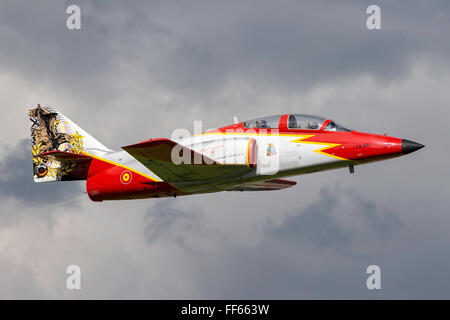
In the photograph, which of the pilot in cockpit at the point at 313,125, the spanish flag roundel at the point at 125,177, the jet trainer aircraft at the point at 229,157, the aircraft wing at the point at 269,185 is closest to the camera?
the jet trainer aircraft at the point at 229,157

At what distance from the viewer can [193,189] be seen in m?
31.6

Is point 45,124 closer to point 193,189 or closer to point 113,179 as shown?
point 113,179

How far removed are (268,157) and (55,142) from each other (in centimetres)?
1126

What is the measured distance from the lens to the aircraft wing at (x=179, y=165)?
27.6 metres

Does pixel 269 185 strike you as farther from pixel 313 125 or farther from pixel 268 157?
pixel 313 125

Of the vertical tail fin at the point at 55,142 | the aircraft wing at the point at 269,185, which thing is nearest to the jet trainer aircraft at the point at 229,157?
the vertical tail fin at the point at 55,142

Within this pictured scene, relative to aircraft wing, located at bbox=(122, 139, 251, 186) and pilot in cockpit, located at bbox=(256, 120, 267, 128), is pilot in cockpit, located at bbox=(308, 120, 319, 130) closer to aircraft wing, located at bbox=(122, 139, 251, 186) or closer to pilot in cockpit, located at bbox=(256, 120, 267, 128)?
pilot in cockpit, located at bbox=(256, 120, 267, 128)

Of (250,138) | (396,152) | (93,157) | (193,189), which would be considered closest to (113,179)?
(93,157)

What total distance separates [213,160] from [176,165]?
5.13 feet

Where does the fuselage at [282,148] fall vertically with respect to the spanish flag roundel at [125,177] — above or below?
above

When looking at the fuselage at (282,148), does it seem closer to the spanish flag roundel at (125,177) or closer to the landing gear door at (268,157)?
the landing gear door at (268,157)

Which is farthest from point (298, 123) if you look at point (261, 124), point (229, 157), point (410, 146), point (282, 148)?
point (410, 146)

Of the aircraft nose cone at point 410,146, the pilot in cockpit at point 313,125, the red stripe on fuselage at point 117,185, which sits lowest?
the red stripe on fuselage at point 117,185

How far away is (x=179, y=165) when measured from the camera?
29.6m
